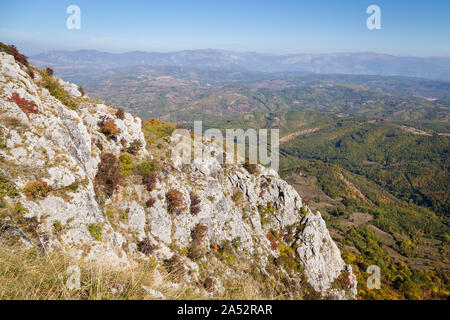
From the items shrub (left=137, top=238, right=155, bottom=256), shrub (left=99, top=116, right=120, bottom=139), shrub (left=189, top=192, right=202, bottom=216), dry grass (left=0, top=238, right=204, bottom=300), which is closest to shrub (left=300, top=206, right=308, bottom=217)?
shrub (left=189, top=192, right=202, bottom=216)

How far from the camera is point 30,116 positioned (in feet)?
48.5

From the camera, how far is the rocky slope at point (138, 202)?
489 inches

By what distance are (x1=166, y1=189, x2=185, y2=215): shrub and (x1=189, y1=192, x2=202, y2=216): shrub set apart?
188 cm

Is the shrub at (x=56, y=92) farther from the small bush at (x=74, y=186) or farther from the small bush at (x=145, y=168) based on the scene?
the small bush at (x=74, y=186)

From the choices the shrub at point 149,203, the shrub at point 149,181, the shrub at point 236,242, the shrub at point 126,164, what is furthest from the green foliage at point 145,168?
the shrub at point 236,242

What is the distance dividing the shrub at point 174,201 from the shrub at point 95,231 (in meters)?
8.21

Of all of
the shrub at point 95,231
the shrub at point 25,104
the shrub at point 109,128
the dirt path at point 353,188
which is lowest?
the dirt path at point 353,188

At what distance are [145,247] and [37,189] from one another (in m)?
9.26

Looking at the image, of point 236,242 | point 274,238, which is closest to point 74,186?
point 236,242

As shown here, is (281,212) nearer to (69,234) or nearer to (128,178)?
(128,178)

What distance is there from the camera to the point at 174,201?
2222cm

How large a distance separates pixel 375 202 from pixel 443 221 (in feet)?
143

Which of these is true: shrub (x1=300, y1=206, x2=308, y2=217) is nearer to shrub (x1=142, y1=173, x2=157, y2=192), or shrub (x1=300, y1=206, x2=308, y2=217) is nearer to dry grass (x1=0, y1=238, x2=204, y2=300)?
shrub (x1=142, y1=173, x2=157, y2=192)
